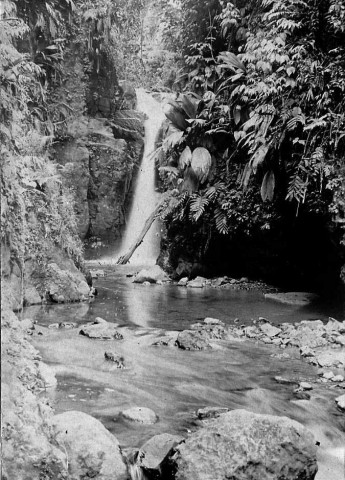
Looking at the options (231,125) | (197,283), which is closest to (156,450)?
(197,283)

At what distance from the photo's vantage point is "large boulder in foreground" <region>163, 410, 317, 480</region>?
2.61 metres

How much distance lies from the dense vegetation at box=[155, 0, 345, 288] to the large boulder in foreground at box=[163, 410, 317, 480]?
538cm

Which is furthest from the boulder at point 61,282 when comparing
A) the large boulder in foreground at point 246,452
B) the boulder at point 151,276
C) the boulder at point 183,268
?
the large boulder in foreground at point 246,452

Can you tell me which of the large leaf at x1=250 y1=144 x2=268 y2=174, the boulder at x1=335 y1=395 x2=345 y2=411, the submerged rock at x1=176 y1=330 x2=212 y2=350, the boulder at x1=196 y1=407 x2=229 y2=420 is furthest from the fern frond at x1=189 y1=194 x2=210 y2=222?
the boulder at x1=196 y1=407 x2=229 y2=420

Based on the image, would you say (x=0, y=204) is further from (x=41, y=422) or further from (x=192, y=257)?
(x=192, y=257)

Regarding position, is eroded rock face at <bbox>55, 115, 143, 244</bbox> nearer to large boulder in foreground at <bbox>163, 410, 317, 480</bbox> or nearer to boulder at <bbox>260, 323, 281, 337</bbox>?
boulder at <bbox>260, 323, 281, 337</bbox>

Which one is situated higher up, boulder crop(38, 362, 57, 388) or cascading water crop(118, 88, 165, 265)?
cascading water crop(118, 88, 165, 265)

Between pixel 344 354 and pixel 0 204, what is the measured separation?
15.1ft

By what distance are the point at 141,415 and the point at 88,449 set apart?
3.53 feet

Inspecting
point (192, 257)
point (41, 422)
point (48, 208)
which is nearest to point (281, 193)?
point (192, 257)

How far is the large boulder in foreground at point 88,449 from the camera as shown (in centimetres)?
247

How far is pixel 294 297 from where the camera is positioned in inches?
367

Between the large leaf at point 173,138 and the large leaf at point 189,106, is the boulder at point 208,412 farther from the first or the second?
the large leaf at point 189,106

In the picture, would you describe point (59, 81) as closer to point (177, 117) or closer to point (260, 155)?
point (177, 117)
